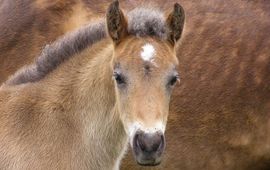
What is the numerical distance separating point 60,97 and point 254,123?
197cm

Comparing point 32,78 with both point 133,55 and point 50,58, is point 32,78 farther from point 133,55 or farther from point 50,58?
point 133,55

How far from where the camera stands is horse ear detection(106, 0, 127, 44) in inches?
281

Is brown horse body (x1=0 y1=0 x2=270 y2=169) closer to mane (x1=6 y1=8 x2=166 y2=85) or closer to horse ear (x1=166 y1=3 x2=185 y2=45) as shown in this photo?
mane (x1=6 y1=8 x2=166 y2=85)

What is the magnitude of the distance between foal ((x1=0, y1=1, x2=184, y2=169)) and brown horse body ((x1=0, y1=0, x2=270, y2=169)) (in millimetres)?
1051

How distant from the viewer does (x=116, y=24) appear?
7176mm

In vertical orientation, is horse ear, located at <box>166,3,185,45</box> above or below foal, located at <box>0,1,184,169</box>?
above

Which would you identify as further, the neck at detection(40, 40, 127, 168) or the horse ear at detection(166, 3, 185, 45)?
the neck at detection(40, 40, 127, 168)

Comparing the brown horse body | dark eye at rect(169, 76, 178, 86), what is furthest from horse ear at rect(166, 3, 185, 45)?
the brown horse body

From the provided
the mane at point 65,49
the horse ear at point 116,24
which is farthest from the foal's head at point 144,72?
the mane at point 65,49

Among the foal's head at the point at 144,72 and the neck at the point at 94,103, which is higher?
the foal's head at the point at 144,72

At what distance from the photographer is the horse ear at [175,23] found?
7.24 metres

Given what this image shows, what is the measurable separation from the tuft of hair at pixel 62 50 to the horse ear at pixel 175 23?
57cm

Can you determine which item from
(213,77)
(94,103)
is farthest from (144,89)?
(213,77)

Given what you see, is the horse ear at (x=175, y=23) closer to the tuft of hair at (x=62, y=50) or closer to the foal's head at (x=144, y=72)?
the foal's head at (x=144, y=72)
